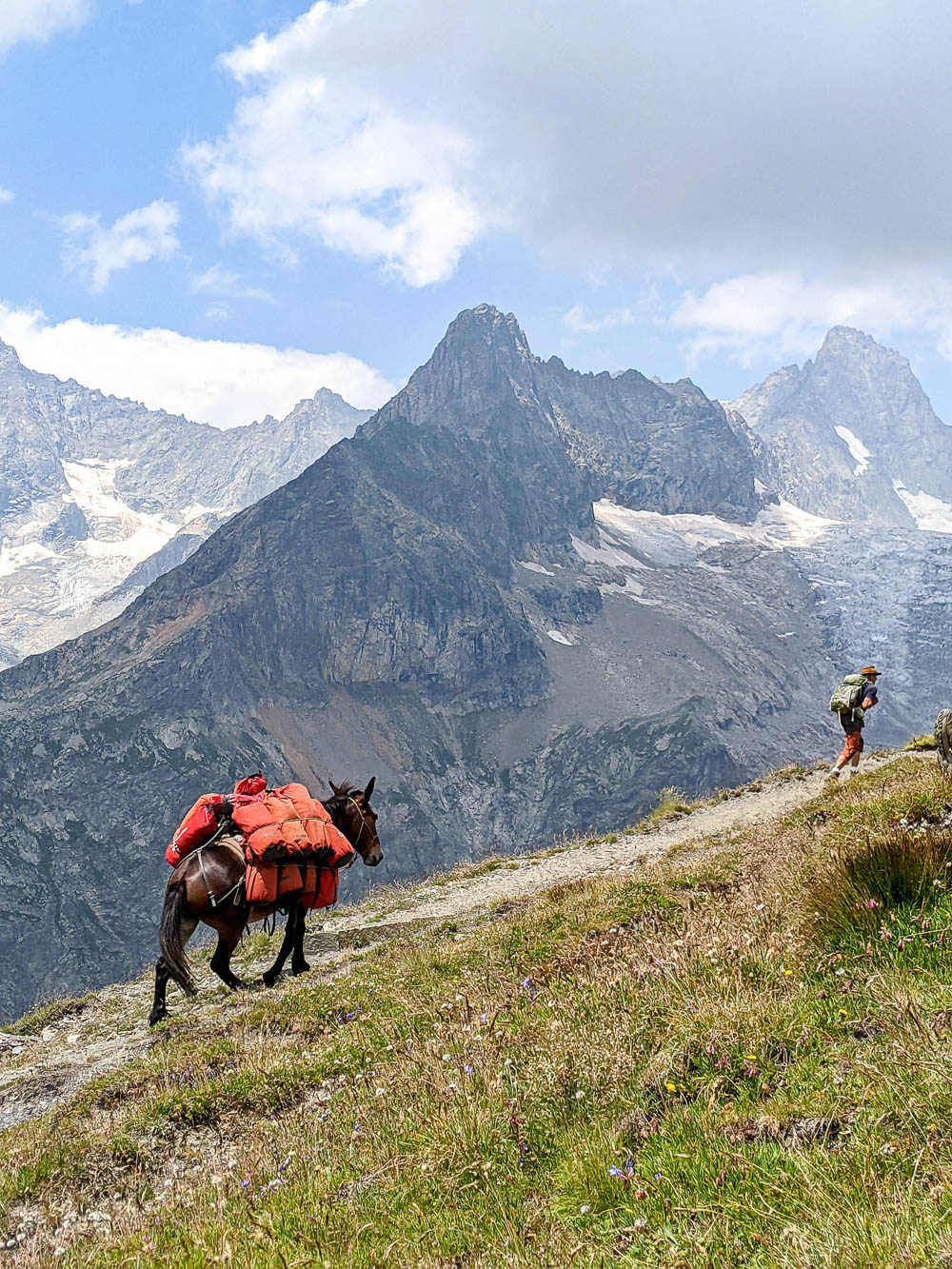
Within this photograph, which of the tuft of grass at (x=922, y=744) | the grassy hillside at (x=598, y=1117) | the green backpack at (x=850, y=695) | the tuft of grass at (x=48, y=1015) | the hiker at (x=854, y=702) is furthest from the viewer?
the tuft of grass at (x=922, y=744)

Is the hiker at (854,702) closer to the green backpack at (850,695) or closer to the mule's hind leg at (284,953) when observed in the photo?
the green backpack at (850,695)

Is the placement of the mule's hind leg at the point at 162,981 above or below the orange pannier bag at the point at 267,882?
below

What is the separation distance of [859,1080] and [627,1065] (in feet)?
4.84

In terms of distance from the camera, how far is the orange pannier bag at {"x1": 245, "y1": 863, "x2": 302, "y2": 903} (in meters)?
13.3

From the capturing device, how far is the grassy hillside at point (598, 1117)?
10.9 ft

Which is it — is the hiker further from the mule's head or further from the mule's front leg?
the mule's front leg

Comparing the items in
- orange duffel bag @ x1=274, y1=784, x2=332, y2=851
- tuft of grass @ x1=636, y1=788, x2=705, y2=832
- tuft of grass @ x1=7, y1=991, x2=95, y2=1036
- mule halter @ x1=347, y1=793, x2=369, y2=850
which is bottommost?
tuft of grass @ x1=636, y1=788, x2=705, y2=832

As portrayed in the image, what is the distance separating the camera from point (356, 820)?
1708 centimetres

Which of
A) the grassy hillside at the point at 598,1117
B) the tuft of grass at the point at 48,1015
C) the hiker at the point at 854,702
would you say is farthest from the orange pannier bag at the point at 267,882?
the hiker at the point at 854,702

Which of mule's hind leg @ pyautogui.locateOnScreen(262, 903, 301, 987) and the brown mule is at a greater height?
the brown mule

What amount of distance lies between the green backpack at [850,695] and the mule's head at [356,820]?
13.6 meters

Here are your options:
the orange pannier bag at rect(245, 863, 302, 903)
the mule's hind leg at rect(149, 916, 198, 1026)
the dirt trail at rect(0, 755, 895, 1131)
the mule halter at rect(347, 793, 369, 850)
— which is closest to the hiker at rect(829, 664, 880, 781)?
the dirt trail at rect(0, 755, 895, 1131)

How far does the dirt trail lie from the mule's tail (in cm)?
63

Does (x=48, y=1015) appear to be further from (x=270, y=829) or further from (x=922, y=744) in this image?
(x=922, y=744)
